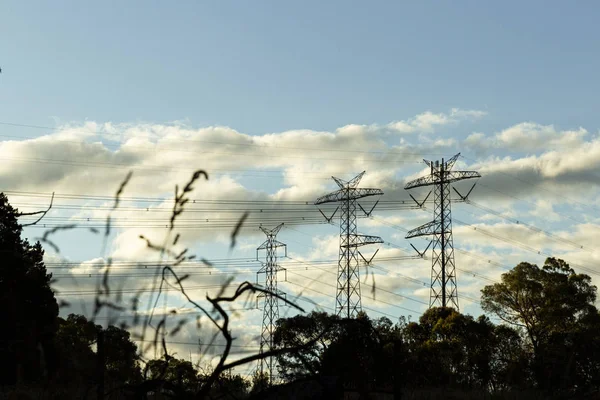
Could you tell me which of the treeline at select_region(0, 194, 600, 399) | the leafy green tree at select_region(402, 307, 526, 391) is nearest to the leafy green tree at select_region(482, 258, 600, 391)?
the leafy green tree at select_region(402, 307, 526, 391)

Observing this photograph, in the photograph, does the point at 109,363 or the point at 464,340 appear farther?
the point at 464,340

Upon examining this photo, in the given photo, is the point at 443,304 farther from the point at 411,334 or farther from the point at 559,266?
the point at 559,266

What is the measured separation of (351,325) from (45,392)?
2756mm

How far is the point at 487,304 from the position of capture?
212 feet

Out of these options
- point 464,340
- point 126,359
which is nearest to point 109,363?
point 126,359

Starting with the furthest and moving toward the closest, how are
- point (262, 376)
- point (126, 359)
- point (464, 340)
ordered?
1. point (464, 340)
2. point (262, 376)
3. point (126, 359)

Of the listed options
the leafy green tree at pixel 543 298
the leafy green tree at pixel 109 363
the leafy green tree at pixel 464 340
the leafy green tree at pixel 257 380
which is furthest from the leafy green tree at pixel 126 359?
the leafy green tree at pixel 543 298

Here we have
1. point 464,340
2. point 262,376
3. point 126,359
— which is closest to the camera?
point 126,359

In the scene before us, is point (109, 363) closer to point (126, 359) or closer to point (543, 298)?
point (126, 359)

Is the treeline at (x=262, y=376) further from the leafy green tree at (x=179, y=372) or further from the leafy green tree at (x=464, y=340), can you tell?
the leafy green tree at (x=464, y=340)

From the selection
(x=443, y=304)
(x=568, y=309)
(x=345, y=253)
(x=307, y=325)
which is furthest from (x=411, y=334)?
(x=307, y=325)

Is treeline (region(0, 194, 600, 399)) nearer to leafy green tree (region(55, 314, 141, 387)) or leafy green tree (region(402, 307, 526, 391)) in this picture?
leafy green tree (region(55, 314, 141, 387))

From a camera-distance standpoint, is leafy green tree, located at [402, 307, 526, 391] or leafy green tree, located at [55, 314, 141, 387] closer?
leafy green tree, located at [55, 314, 141, 387]

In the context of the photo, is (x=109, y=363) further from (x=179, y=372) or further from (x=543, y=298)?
(x=543, y=298)
